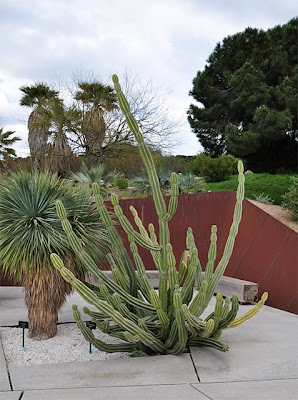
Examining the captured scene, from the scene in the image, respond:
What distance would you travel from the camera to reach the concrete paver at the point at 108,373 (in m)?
4.90

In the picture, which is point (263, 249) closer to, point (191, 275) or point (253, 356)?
point (253, 356)

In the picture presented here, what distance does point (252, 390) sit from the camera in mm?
4746

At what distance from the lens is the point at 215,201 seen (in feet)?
40.3

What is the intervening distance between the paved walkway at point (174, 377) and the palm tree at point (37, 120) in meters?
21.5

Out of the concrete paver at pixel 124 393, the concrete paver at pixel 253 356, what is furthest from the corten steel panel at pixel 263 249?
the concrete paver at pixel 124 393

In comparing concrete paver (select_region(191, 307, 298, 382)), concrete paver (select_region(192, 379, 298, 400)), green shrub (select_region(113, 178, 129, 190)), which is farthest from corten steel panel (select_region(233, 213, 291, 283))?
green shrub (select_region(113, 178, 129, 190))

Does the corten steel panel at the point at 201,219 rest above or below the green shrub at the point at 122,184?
below

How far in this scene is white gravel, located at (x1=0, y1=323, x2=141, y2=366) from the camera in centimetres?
607

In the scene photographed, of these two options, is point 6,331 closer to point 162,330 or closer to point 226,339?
point 162,330

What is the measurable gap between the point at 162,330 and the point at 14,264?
1925mm

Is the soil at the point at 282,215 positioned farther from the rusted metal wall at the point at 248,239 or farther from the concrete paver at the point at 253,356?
the concrete paver at the point at 253,356

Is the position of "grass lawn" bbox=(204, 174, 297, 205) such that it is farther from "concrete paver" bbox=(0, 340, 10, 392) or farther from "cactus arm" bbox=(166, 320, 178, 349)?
"concrete paver" bbox=(0, 340, 10, 392)

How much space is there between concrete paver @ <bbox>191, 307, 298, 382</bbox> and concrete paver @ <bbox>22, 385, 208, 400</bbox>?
0.49 metres

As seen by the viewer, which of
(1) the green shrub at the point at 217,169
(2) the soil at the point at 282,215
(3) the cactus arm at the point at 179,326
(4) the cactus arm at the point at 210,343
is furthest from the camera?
(1) the green shrub at the point at 217,169
